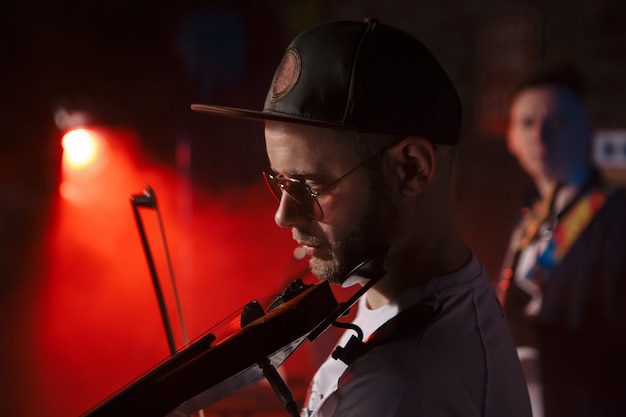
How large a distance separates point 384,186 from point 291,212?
0.65 ft

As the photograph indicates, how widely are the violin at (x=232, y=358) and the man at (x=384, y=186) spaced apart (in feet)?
0.25

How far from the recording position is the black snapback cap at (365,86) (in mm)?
1050

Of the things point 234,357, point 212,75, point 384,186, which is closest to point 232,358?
point 234,357

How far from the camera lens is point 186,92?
16.8ft

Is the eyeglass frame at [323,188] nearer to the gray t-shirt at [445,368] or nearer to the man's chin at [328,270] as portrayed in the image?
the man's chin at [328,270]

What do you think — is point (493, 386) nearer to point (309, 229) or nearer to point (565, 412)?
point (309, 229)

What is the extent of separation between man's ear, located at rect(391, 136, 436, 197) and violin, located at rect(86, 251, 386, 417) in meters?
0.15

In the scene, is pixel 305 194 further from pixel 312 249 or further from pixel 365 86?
pixel 365 86

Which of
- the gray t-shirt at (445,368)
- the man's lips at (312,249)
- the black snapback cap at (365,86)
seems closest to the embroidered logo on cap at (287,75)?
the black snapback cap at (365,86)

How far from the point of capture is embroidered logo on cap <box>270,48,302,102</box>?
1125 mm

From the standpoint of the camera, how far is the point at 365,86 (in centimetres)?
105

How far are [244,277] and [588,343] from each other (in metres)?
3.17

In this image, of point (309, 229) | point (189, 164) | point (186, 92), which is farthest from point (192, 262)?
point (309, 229)

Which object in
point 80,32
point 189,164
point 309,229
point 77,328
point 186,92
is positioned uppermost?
point 80,32
